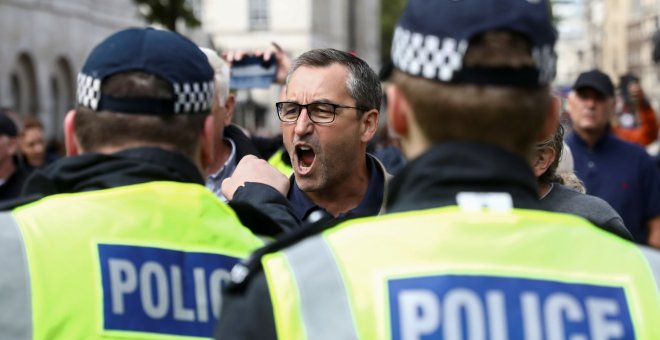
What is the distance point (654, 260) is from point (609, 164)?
6.24m

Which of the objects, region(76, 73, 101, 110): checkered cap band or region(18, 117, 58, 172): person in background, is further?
region(18, 117, 58, 172): person in background

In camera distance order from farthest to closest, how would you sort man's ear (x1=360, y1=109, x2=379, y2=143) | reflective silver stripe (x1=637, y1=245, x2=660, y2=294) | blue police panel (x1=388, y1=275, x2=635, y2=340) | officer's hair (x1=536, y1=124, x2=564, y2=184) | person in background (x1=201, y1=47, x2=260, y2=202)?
person in background (x1=201, y1=47, x2=260, y2=202)
man's ear (x1=360, y1=109, x2=379, y2=143)
officer's hair (x1=536, y1=124, x2=564, y2=184)
reflective silver stripe (x1=637, y1=245, x2=660, y2=294)
blue police panel (x1=388, y1=275, x2=635, y2=340)

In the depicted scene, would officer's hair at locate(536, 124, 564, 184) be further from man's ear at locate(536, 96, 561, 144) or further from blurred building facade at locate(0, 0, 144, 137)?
blurred building facade at locate(0, 0, 144, 137)

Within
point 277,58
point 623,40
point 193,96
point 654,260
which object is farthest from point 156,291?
point 623,40

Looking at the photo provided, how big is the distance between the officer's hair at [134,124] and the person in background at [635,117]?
383 inches

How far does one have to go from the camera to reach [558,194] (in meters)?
5.57

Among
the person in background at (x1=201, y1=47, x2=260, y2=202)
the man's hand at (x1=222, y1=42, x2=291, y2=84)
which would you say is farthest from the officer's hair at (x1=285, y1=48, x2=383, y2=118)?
the man's hand at (x1=222, y1=42, x2=291, y2=84)

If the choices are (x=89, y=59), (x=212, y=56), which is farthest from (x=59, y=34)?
(x=89, y=59)

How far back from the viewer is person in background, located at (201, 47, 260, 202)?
5.93 metres

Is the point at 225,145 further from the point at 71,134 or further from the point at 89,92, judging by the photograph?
the point at 89,92

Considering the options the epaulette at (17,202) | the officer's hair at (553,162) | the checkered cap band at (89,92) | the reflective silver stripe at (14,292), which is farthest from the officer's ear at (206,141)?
Result: the officer's hair at (553,162)

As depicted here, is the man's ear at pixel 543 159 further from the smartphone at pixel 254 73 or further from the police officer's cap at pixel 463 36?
the police officer's cap at pixel 463 36

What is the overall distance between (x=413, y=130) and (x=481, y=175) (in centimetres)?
18

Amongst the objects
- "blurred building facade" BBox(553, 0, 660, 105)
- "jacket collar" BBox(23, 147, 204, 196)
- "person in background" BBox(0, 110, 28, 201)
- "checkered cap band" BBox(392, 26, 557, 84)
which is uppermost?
"checkered cap band" BBox(392, 26, 557, 84)
